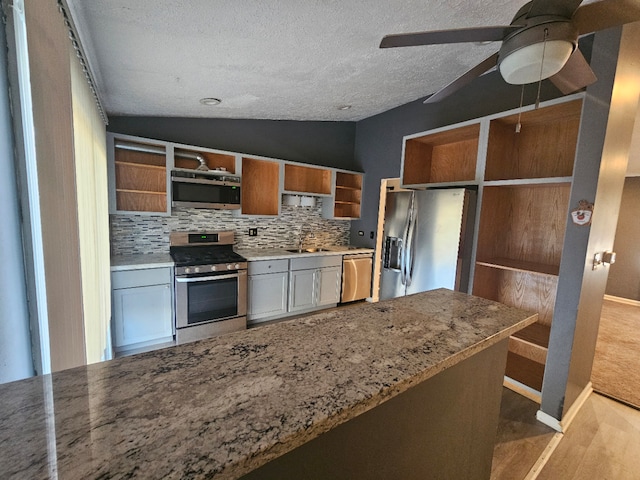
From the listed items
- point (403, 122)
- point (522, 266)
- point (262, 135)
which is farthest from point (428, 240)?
point (262, 135)

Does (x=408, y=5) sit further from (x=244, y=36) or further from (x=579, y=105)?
(x=579, y=105)

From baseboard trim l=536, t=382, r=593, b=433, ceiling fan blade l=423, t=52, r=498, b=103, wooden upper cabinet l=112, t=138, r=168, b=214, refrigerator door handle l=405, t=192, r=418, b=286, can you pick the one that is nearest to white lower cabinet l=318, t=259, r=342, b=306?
refrigerator door handle l=405, t=192, r=418, b=286

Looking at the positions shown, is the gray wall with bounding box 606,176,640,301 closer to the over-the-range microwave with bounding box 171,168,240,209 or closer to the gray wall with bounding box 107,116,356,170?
the gray wall with bounding box 107,116,356,170

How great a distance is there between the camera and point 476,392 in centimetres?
112

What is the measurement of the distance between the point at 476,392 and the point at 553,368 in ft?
4.73

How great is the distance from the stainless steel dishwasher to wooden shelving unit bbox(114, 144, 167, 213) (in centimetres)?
260

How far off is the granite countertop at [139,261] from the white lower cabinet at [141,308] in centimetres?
5

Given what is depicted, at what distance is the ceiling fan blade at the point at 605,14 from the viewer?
1051 mm

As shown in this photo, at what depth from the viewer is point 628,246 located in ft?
16.7

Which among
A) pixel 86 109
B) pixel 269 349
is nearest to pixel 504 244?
pixel 269 349

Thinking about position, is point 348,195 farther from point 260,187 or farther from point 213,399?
point 213,399

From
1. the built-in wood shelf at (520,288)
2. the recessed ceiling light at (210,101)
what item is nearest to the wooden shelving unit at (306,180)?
the recessed ceiling light at (210,101)

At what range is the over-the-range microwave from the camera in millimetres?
3105

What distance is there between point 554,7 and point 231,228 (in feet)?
11.7
